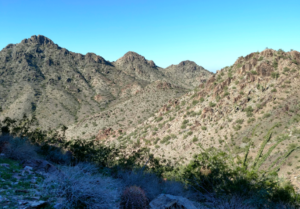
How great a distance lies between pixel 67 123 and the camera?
5488 centimetres

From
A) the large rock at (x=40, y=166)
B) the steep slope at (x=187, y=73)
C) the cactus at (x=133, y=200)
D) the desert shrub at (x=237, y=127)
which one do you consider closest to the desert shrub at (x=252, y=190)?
the cactus at (x=133, y=200)

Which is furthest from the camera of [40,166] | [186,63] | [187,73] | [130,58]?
[186,63]

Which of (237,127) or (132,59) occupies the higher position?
(132,59)

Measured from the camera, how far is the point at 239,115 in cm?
2289

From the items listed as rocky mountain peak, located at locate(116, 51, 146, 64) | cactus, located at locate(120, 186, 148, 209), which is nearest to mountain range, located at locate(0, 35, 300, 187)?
cactus, located at locate(120, 186, 148, 209)

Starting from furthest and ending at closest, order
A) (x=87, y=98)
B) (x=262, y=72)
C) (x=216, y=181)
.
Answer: (x=87, y=98) → (x=262, y=72) → (x=216, y=181)

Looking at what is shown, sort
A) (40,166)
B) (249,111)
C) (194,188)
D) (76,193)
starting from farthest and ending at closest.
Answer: (249,111)
(194,188)
(40,166)
(76,193)

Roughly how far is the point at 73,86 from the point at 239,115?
6892 centimetres

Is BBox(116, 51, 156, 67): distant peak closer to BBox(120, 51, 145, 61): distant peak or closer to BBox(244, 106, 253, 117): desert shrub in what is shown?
BBox(120, 51, 145, 61): distant peak

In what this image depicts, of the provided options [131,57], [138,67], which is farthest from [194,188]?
[131,57]

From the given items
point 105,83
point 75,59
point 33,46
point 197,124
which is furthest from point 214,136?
point 33,46

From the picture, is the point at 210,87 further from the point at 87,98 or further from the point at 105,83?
the point at 105,83

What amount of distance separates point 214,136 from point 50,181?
1994 cm

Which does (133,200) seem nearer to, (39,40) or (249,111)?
(249,111)
